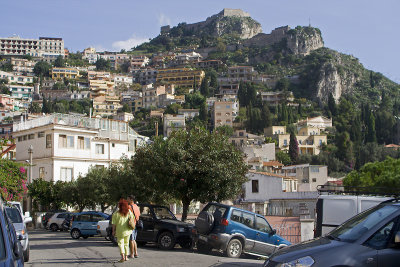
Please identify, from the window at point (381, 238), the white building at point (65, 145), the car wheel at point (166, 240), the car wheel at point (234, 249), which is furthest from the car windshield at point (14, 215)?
the white building at point (65, 145)

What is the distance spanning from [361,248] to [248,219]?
908 cm

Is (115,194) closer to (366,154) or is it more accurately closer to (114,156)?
(114,156)

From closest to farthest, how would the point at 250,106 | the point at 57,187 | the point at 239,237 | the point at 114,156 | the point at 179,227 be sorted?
1. the point at 239,237
2. the point at 179,227
3. the point at 57,187
4. the point at 114,156
5. the point at 250,106

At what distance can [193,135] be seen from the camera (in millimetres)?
21500

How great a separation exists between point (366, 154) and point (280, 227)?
103986mm

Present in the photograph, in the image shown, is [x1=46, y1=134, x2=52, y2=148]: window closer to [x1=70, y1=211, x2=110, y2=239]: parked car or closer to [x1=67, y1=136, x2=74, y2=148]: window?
[x1=67, y1=136, x2=74, y2=148]: window

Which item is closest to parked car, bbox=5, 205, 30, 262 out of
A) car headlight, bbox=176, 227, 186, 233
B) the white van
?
car headlight, bbox=176, 227, 186, 233

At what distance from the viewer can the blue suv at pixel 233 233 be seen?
16000 mm

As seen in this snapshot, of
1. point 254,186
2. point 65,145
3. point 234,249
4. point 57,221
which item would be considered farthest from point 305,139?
point 234,249

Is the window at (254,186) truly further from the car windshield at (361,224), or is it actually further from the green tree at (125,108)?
the green tree at (125,108)

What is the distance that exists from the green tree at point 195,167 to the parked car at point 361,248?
12121mm

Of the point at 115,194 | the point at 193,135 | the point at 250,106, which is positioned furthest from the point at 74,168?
the point at 250,106

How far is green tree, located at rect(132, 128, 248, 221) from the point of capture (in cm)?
2048

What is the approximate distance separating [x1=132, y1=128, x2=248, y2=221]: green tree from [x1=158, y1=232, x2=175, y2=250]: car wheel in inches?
112
